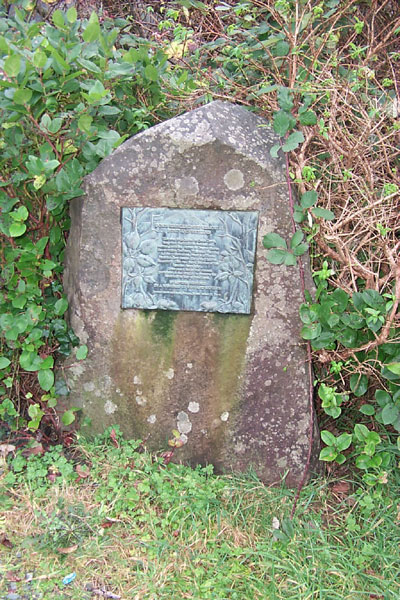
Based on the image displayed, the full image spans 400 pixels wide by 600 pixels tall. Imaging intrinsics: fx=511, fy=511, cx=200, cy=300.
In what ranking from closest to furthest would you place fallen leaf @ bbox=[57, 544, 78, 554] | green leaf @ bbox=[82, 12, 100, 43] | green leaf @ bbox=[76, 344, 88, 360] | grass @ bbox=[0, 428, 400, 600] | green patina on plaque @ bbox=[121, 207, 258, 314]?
grass @ bbox=[0, 428, 400, 600], fallen leaf @ bbox=[57, 544, 78, 554], green leaf @ bbox=[82, 12, 100, 43], green patina on plaque @ bbox=[121, 207, 258, 314], green leaf @ bbox=[76, 344, 88, 360]

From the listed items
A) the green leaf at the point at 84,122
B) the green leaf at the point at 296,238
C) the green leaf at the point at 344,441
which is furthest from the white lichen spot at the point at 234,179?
the green leaf at the point at 344,441

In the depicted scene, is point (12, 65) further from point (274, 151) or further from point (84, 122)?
point (274, 151)

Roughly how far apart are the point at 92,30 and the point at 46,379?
1.51 metres

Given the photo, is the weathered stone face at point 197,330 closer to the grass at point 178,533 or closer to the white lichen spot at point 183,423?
the white lichen spot at point 183,423

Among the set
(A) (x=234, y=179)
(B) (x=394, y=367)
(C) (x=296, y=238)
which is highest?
(A) (x=234, y=179)

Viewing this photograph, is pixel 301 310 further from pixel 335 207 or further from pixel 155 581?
pixel 155 581

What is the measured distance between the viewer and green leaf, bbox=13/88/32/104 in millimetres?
1992

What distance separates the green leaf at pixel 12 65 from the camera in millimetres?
1934

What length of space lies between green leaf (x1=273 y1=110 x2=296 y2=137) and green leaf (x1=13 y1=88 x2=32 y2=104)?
1.00m

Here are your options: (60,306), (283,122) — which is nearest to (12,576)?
(60,306)

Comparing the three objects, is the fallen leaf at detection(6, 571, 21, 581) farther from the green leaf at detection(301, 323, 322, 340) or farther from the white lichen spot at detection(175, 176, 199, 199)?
the white lichen spot at detection(175, 176, 199, 199)

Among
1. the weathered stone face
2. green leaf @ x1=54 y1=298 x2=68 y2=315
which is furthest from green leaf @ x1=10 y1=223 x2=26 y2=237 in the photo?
green leaf @ x1=54 y1=298 x2=68 y2=315

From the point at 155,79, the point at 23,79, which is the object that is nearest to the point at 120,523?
the point at 23,79

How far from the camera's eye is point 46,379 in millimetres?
2352
